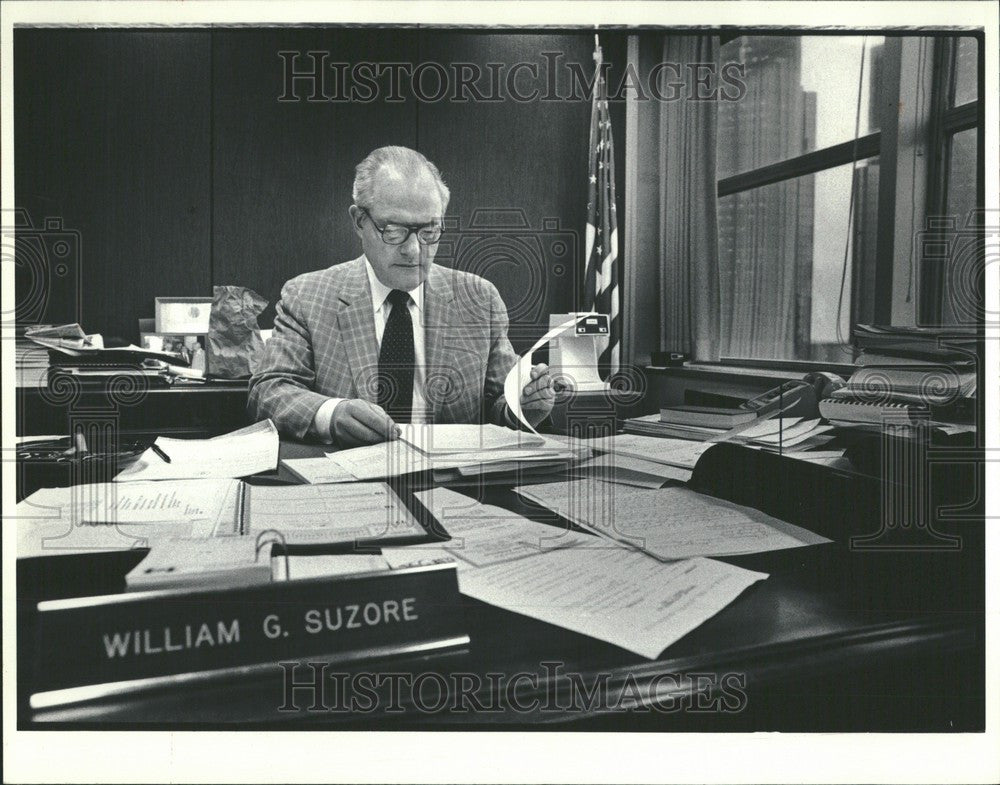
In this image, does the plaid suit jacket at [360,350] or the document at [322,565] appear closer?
the document at [322,565]

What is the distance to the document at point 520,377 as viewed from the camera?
4.55 feet

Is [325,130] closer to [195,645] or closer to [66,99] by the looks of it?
[66,99]

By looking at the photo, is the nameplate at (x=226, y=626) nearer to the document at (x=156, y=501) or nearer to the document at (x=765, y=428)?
the document at (x=156, y=501)

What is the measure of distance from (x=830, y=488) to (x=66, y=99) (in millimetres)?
1418

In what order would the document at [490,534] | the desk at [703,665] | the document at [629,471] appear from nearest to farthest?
the desk at [703,665], the document at [490,534], the document at [629,471]

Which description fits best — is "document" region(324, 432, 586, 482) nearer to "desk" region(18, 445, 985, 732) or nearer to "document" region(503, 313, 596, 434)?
"document" region(503, 313, 596, 434)

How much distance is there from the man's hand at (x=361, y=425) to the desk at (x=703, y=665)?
486 millimetres

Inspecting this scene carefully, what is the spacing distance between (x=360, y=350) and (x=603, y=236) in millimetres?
505

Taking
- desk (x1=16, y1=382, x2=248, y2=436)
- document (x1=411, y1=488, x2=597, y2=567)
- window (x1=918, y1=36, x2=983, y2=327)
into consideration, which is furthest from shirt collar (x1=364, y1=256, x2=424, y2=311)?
window (x1=918, y1=36, x2=983, y2=327)

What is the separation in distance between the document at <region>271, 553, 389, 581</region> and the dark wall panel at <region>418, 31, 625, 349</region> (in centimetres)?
63

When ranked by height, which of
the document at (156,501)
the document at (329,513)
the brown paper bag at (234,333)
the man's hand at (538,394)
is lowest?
the document at (156,501)

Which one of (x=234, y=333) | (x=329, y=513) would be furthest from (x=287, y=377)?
(x=329, y=513)

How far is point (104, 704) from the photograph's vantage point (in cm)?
77

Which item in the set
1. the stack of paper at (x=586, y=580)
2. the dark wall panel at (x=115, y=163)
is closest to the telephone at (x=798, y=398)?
the stack of paper at (x=586, y=580)
